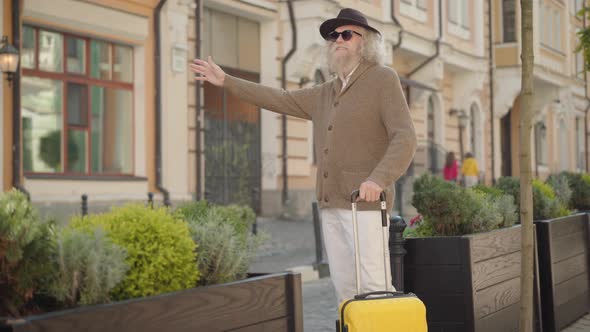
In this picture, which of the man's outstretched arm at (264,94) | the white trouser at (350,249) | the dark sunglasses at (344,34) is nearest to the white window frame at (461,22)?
the man's outstretched arm at (264,94)

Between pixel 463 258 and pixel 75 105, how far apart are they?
417 inches

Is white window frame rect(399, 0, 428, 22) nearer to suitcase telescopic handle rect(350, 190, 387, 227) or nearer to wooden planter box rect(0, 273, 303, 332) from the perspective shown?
suitcase telescopic handle rect(350, 190, 387, 227)

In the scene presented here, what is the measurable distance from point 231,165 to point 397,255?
13.5 meters

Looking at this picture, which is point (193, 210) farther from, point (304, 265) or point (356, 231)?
point (304, 265)

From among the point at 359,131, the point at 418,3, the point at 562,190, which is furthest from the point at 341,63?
the point at 418,3

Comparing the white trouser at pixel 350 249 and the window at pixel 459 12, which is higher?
the window at pixel 459 12

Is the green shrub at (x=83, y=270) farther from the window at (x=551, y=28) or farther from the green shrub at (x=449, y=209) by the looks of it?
the window at (x=551, y=28)

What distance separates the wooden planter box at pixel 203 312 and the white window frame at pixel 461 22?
2382 centimetres

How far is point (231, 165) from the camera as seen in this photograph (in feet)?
60.7

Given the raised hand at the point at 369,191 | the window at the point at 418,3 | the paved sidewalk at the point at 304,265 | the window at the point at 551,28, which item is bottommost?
the paved sidewalk at the point at 304,265

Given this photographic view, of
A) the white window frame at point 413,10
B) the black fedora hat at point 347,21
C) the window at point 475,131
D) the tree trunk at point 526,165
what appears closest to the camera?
the black fedora hat at point 347,21

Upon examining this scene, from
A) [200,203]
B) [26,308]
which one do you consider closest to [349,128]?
[200,203]

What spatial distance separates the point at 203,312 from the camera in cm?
341

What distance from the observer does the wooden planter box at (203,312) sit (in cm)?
290
